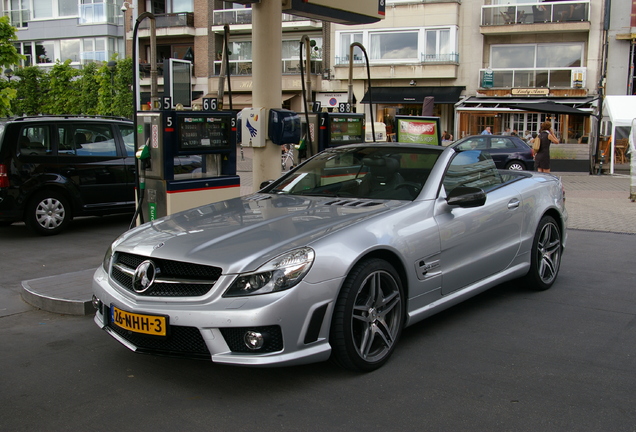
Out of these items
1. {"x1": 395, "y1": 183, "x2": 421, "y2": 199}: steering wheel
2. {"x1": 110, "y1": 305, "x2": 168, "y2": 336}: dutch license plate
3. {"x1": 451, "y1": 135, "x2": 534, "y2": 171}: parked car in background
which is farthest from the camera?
{"x1": 451, "y1": 135, "x2": 534, "y2": 171}: parked car in background

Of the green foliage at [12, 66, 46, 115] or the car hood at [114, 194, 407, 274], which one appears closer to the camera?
the car hood at [114, 194, 407, 274]

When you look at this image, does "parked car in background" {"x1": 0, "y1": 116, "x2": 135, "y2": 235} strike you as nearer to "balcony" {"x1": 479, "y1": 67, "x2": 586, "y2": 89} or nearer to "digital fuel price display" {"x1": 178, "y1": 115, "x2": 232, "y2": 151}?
"digital fuel price display" {"x1": 178, "y1": 115, "x2": 232, "y2": 151}

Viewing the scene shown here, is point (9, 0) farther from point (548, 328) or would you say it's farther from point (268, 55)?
point (548, 328)

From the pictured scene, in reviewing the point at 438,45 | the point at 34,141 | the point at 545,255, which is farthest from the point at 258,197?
the point at 438,45

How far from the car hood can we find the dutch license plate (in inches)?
15.2

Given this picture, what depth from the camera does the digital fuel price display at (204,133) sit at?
779 cm

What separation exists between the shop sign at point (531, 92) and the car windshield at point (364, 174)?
29.3m

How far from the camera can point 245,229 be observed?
14.5 ft

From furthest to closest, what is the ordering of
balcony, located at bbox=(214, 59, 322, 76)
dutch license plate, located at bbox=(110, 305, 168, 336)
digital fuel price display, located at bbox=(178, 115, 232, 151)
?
balcony, located at bbox=(214, 59, 322, 76), digital fuel price display, located at bbox=(178, 115, 232, 151), dutch license plate, located at bbox=(110, 305, 168, 336)

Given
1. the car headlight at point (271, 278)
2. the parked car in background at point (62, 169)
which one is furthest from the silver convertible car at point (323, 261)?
→ the parked car in background at point (62, 169)

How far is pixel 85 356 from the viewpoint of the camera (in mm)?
4672

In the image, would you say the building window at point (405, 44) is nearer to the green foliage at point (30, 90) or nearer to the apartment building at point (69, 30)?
the apartment building at point (69, 30)

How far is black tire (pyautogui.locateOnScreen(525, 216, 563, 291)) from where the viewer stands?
6.19 m

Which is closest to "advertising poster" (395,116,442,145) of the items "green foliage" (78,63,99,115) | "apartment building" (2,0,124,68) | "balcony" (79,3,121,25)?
"green foliage" (78,63,99,115)
